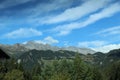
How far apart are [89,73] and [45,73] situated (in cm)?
1906

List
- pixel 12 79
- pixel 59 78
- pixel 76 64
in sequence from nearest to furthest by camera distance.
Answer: pixel 12 79
pixel 59 78
pixel 76 64

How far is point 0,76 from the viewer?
184ft

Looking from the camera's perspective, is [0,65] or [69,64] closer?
[0,65]

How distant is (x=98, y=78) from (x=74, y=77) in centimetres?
2748

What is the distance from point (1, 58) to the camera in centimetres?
5388

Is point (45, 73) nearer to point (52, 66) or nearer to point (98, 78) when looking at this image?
point (52, 66)

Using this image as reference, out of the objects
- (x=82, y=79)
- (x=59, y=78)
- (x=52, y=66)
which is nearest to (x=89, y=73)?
(x=82, y=79)

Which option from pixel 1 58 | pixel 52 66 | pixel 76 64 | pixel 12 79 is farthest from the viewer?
pixel 52 66

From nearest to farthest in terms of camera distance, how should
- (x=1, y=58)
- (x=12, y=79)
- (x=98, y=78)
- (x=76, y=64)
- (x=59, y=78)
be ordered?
(x=1, y=58)
(x=12, y=79)
(x=59, y=78)
(x=76, y=64)
(x=98, y=78)

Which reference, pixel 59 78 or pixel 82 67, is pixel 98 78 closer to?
pixel 82 67

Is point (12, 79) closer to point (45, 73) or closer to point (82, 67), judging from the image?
point (82, 67)

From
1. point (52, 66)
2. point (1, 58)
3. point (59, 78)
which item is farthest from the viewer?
point (52, 66)

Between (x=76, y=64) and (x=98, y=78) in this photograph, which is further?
(x=98, y=78)

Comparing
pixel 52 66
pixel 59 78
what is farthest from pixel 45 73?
pixel 59 78
